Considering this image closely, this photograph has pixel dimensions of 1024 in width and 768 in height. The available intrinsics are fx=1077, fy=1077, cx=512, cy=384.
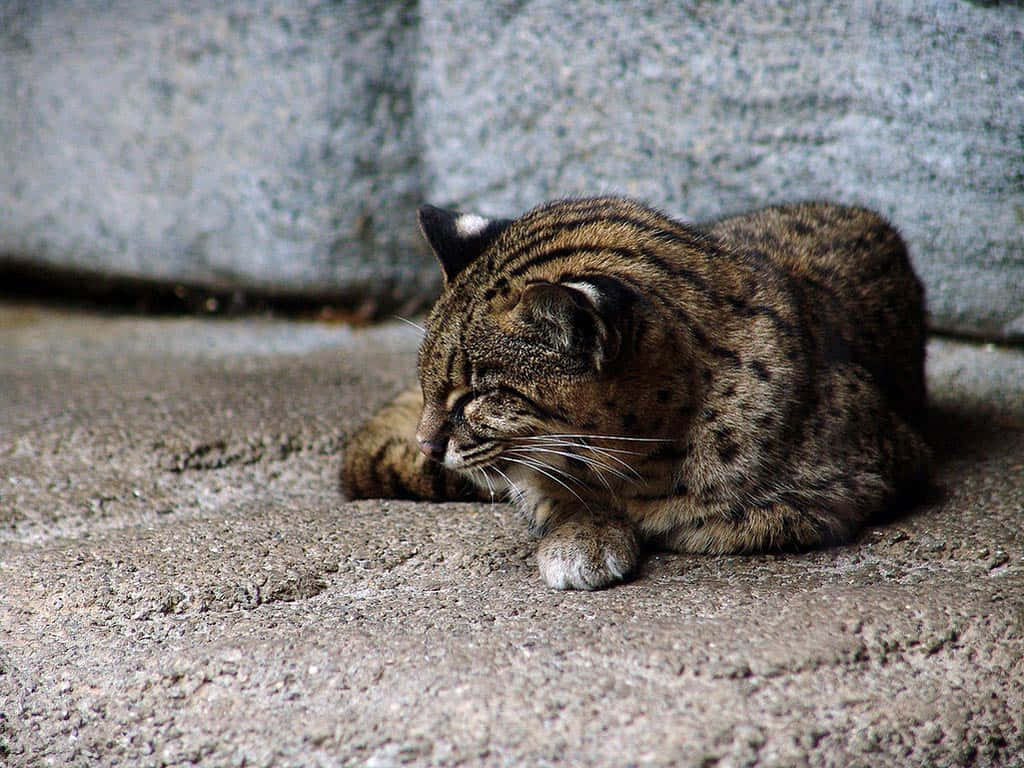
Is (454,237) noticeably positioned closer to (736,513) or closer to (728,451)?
(728,451)

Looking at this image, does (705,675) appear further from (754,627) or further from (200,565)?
(200,565)

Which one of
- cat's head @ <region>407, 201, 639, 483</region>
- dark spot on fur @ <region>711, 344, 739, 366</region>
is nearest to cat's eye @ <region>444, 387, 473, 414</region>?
cat's head @ <region>407, 201, 639, 483</region>

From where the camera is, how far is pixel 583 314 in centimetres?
301

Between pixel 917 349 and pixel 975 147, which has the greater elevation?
pixel 975 147

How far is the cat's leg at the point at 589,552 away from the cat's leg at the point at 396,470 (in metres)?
0.68

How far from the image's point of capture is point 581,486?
3551 millimetres

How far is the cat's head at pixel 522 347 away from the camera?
304cm

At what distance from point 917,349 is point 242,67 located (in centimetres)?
396

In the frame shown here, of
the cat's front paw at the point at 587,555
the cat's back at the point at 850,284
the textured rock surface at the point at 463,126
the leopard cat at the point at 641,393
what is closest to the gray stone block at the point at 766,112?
the textured rock surface at the point at 463,126

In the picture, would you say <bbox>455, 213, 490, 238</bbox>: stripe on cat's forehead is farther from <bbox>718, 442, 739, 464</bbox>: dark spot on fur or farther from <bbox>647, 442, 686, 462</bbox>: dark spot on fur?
<bbox>718, 442, 739, 464</bbox>: dark spot on fur

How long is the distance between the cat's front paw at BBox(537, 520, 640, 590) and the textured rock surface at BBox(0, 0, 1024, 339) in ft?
8.36

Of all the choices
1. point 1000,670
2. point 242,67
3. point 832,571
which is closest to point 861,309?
point 832,571

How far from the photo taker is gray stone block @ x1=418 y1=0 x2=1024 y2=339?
15.5ft

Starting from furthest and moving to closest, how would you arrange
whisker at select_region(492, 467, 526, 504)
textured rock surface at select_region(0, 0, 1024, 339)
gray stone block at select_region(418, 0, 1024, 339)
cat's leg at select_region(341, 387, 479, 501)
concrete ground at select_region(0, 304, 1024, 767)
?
1. textured rock surface at select_region(0, 0, 1024, 339)
2. gray stone block at select_region(418, 0, 1024, 339)
3. cat's leg at select_region(341, 387, 479, 501)
4. whisker at select_region(492, 467, 526, 504)
5. concrete ground at select_region(0, 304, 1024, 767)
